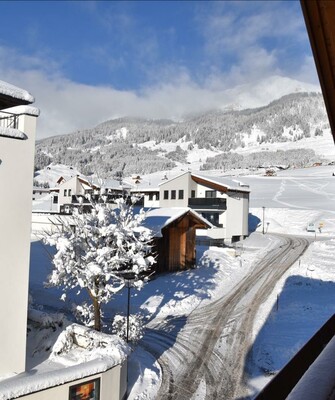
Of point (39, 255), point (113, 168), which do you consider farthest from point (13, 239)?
point (113, 168)

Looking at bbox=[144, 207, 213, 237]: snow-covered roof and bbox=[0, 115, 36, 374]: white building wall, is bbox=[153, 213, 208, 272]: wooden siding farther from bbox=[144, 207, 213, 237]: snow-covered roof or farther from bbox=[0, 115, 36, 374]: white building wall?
bbox=[0, 115, 36, 374]: white building wall

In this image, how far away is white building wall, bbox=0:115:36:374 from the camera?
34.5ft

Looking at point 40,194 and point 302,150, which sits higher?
point 302,150

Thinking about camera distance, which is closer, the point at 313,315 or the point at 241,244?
the point at 313,315

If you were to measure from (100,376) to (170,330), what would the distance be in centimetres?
838

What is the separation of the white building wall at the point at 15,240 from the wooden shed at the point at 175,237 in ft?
58.8

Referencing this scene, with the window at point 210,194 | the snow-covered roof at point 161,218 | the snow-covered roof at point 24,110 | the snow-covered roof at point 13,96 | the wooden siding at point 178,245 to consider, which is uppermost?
the snow-covered roof at point 13,96

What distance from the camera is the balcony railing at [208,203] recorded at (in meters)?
43.7

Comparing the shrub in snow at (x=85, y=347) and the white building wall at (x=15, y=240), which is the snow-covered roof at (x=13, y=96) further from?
the shrub in snow at (x=85, y=347)

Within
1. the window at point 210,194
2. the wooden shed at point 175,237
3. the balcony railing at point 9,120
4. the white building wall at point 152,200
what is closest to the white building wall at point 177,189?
the white building wall at point 152,200

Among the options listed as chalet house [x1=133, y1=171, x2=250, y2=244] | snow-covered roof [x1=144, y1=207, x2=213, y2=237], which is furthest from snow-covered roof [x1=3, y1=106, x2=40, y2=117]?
chalet house [x1=133, y1=171, x2=250, y2=244]

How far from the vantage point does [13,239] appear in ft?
35.2

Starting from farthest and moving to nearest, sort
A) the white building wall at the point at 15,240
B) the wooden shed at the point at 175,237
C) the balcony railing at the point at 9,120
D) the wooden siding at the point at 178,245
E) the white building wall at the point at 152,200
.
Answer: the white building wall at the point at 152,200
the wooden siding at the point at 178,245
the wooden shed at the point at 175,237
the balcony railing at the point at 9,120
the white building wall at the point at 15,240

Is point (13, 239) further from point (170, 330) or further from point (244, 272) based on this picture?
point (244, 272)
